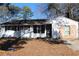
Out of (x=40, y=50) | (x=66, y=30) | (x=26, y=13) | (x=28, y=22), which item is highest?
(x=26, y=13)

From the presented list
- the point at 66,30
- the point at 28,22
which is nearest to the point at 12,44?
the point at 28,22

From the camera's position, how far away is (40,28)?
2.25 m

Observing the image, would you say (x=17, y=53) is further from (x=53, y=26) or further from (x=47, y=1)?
(x=47, y=1)

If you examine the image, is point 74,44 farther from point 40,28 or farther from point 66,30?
point 40,28

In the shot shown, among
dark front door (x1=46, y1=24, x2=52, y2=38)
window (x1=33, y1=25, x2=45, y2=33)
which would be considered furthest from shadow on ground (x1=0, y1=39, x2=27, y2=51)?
dark front door (x1=46, y1=24, x2=52, y2=38)

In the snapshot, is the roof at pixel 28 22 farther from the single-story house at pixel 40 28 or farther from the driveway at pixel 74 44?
the driveway at pixel 74 44

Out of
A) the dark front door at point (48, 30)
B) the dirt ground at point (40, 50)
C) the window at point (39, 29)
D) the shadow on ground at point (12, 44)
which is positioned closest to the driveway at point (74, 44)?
the dirt ground at point (40, 50)

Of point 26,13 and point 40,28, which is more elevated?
point 26,13

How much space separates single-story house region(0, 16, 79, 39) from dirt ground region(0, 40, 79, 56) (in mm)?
117

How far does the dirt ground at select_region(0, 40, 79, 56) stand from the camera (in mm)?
2223

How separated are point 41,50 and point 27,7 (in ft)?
2.18

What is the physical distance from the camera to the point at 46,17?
2240 mm

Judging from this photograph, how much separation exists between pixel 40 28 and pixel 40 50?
0.32 m

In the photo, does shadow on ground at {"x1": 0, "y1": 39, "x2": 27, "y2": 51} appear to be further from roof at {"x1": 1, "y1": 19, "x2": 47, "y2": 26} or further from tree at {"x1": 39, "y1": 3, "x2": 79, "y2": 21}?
tree at {"x1": 39, "y1": 3, "x2": 79, "y2": 21}
